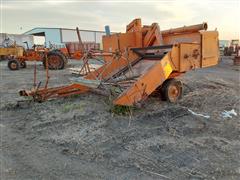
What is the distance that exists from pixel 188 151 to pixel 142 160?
641mm

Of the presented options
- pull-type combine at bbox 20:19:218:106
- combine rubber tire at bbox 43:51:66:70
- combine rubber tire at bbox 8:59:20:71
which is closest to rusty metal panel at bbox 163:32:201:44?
pull-type combine at bbox 20:19:218:106

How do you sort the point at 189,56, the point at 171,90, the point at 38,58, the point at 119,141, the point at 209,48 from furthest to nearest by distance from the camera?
1. the point at 38,58
2. the point at 209,48
3. the point at 171,90
4. the point at 189,56
5. the point at 119,141

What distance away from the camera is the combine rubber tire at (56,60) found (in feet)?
46.9

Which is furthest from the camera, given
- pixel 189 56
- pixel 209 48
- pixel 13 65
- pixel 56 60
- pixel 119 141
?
pixel 13 65

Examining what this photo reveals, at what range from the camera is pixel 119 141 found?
3768 mm

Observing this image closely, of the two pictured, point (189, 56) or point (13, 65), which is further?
point (13, 65)

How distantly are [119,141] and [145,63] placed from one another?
2782 millimetres

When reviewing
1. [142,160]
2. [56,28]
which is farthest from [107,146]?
[56,28]

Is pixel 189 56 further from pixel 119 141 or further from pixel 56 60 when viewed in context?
pixel 56 60

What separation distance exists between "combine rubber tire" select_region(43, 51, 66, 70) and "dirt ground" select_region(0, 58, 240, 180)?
28.2 feet

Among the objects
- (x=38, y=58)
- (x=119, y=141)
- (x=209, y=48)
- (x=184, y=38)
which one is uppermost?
(x=184, y=38)

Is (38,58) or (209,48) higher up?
(209,48)

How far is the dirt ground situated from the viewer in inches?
118

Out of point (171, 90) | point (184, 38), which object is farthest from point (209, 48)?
point (171, 90)
